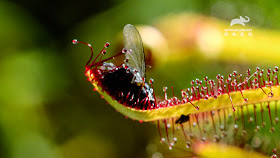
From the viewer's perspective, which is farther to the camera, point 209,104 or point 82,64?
point 82,64

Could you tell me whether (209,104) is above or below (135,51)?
below

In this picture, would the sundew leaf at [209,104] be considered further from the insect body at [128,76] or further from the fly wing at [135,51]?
the fly wing at [135,51]

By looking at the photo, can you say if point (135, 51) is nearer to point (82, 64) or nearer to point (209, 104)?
point (209, 104)

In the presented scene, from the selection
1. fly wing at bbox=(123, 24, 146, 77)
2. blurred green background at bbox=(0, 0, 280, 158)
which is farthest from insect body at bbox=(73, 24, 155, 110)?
blurred green background at bbox=(0, 0, 280, 158)

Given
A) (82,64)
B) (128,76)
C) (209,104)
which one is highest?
(82,64)

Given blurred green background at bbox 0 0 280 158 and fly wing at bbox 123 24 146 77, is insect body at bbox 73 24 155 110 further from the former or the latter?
blurred green background at bbox 0 0 280 158

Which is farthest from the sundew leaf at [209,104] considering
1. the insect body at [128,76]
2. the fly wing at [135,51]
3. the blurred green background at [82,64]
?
the blurred green background at [82,64]

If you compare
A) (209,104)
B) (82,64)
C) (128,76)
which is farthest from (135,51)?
(82,64)
